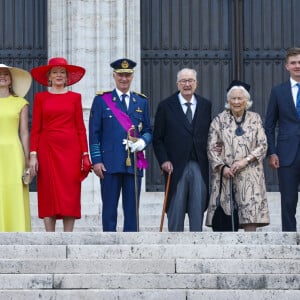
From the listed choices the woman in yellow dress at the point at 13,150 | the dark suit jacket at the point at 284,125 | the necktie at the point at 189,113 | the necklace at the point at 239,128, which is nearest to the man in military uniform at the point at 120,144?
the necktie at the point at 189,113

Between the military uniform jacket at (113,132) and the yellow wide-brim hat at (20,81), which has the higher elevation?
the yellow wide-brim hat at (20,81)

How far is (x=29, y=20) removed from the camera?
60.6 feet

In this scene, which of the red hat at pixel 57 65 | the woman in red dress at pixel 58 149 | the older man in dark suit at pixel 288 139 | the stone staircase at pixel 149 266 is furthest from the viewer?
the red hat at pixel 57 65

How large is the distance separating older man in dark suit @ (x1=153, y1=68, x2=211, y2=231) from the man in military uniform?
217 mm

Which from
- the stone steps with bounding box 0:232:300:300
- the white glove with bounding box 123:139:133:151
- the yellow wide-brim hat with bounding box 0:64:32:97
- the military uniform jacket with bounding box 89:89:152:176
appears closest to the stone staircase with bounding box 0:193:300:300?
the stone steps with bounding box 0:232:300:300

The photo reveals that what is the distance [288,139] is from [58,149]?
7.44 ft

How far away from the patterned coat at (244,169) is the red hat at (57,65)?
4.85 ft

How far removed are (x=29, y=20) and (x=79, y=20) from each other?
3.41 feet

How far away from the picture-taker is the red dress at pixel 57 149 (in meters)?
14.1

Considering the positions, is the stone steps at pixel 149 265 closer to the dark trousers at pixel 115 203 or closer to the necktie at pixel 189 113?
the dark trousers at pixel 115 203

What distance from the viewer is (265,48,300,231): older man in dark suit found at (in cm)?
1401

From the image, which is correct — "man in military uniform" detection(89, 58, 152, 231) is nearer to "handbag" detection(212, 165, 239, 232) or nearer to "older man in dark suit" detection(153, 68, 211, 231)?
"older man in dark suit" detection(153, 68, 211, 231)

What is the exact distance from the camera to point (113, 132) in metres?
14.2

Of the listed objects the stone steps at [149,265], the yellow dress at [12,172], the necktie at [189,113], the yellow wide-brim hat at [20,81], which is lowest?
the stone steps at [149,265]
